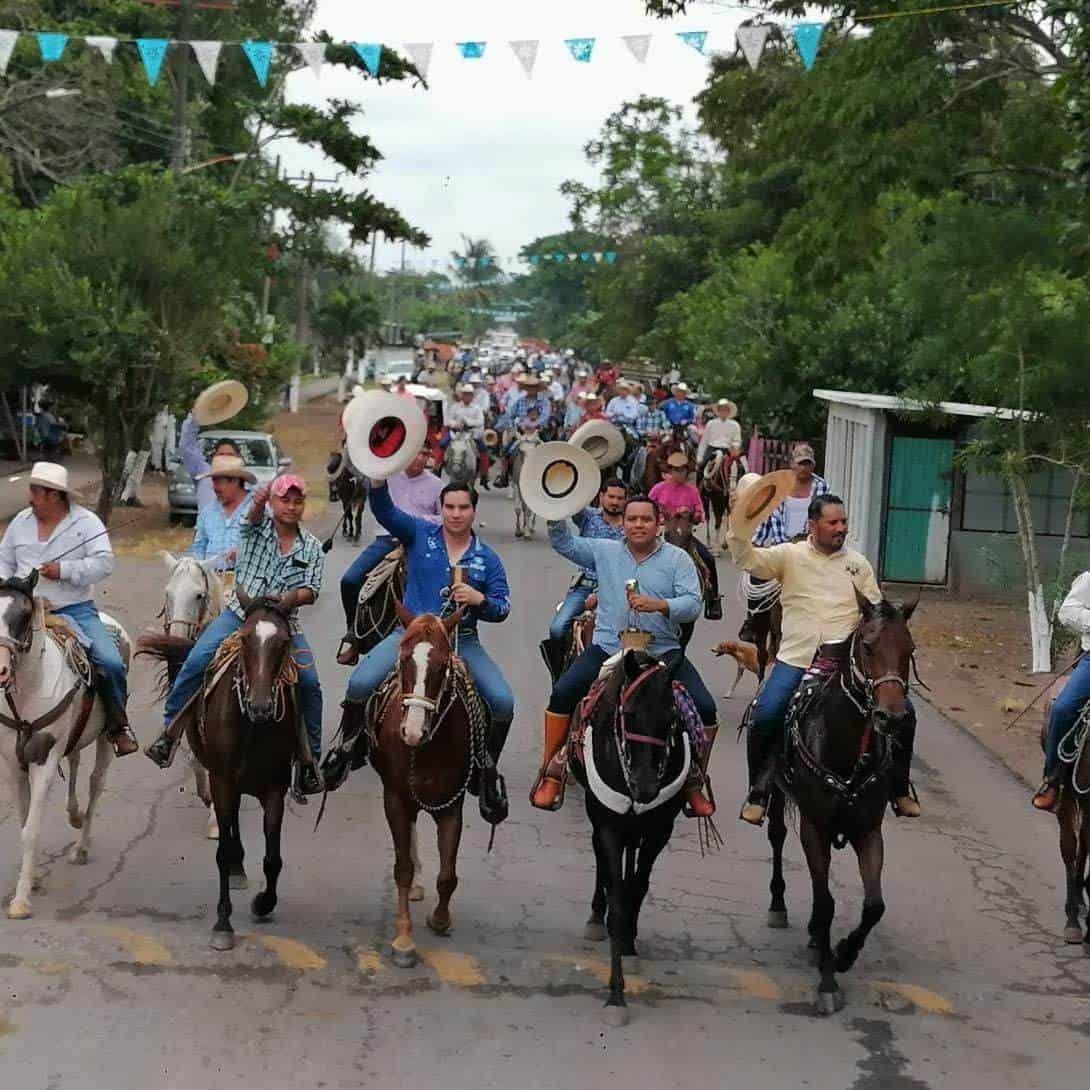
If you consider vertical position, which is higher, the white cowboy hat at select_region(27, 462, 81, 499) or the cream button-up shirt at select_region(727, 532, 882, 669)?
the white cowboy hat at select_region(27, 462, 81, 499)

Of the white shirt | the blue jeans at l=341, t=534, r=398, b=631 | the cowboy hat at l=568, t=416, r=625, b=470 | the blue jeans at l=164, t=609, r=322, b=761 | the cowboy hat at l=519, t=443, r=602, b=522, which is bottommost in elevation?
the blue jeans at l=164, t=609, r=322, b=761

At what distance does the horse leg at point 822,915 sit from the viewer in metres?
8.23

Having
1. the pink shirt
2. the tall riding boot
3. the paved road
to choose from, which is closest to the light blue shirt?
the tall riding boot

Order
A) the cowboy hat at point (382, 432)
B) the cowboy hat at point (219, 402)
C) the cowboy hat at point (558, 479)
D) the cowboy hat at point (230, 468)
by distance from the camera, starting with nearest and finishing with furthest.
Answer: the cowboy hat at point (382, 432) → the cowboy hat at point (558, 479) → the cowboy hat at point (230, 468) → the cowboy hat at point (219, 402)

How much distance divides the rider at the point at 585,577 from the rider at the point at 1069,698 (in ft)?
11.9

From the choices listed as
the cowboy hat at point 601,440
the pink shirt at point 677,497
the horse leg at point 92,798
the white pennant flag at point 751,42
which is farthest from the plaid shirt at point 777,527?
the white pennant flag at point 751,42

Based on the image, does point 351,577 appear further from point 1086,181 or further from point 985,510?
point 985,510

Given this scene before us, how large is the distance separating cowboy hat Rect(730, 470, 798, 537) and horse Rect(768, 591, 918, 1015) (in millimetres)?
750

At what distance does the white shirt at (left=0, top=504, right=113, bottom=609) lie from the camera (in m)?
10.0

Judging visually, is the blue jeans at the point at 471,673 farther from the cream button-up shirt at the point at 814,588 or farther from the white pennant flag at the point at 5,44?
the white pennant flag at the point at 5,44

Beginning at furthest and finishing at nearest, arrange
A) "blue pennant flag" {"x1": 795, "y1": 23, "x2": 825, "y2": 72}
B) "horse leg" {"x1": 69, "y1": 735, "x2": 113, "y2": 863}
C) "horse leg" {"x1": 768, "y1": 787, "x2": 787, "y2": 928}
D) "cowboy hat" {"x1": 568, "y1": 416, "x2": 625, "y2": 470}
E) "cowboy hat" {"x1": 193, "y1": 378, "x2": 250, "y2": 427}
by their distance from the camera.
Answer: "blue pennant flag" {"x1": 795, "y1": 23, "x2": 825, "y2": 72} < "cowboy hat" {"x1": 568, "y1": 416, "x2": 625, "y2": 470} < "cowboy hat" {"x1": 193, "y1": 378, "x2": 250, "y2": 427} < "horse leg" {"x1": 69, "y1": 735, "x2": 113, "y2": 863} < "horse leg" {"x1": 768, "y1": 787, "x2": 787, "y2": 928}

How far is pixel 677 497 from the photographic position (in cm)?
1542

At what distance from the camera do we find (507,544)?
90.7 ft

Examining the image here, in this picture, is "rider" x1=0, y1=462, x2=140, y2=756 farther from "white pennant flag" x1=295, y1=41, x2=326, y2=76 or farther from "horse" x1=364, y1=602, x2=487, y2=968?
"white pennant flag" x1=295, y1=41, x2=326, y2=76
